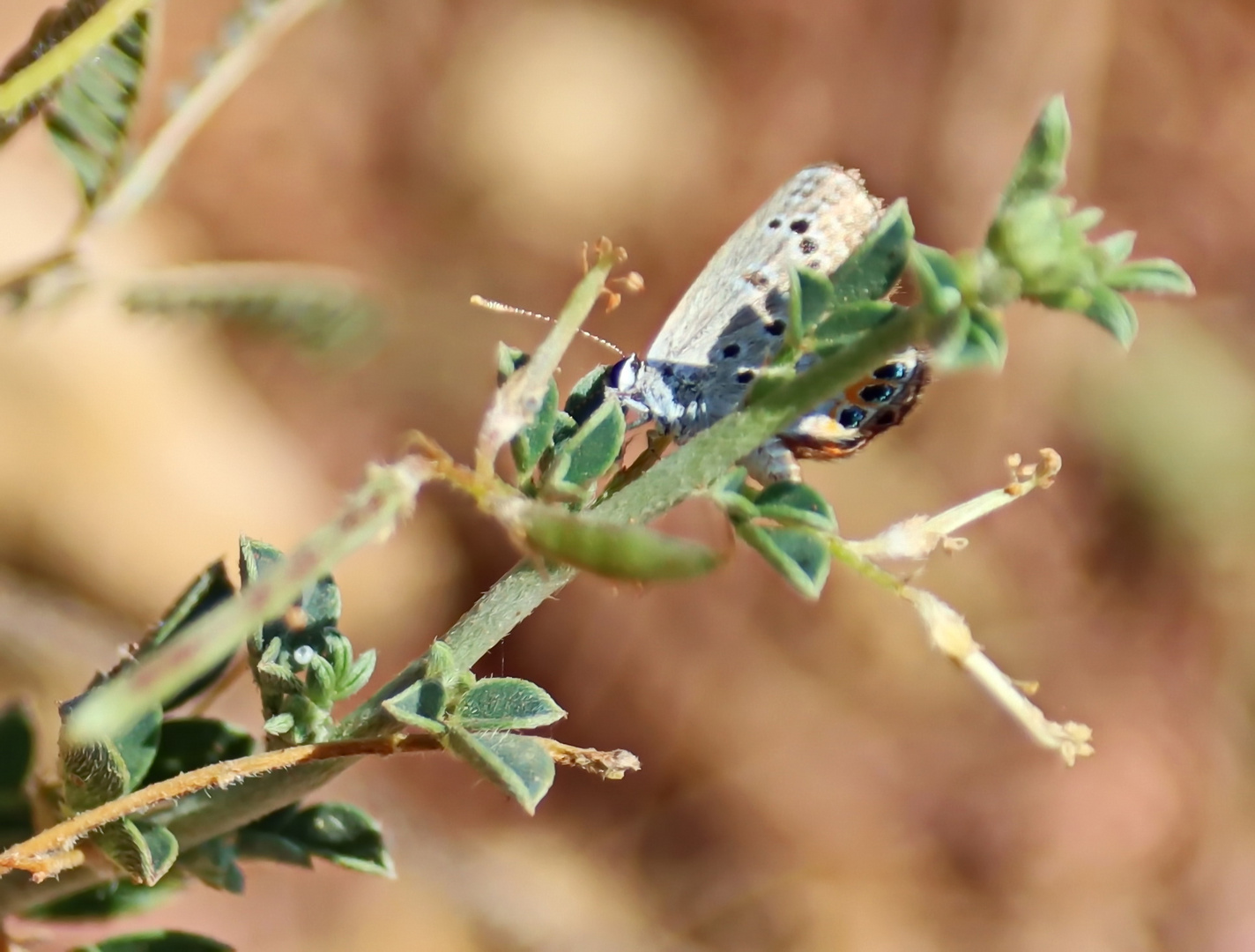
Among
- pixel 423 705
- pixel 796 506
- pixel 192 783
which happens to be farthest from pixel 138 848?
pixel 796 506

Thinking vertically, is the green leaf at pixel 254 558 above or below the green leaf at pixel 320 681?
above

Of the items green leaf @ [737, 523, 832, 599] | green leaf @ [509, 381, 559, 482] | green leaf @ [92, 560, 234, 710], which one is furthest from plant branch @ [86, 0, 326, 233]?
green leaf @ [737, 523, 832, 599]

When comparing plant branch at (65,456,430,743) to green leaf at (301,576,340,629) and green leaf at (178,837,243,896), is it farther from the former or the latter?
green leaf at (178,837,243,896)

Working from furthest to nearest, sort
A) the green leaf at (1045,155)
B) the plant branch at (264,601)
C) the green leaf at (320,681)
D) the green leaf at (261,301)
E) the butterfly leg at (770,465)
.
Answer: the green leaf at (261,301) < the butterfly leg at (770,465) < the green leaf at (320,681) < the green leaf at (1045,155) < the plant branch at (264,601)

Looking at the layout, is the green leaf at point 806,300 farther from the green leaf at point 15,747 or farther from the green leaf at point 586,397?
the green leaf at point 15,747

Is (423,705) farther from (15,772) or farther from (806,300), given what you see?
(15,772)

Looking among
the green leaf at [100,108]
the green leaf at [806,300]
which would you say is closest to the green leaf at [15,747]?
the green leaf at [100,108]

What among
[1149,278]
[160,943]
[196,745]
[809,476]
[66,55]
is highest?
[66,55]
